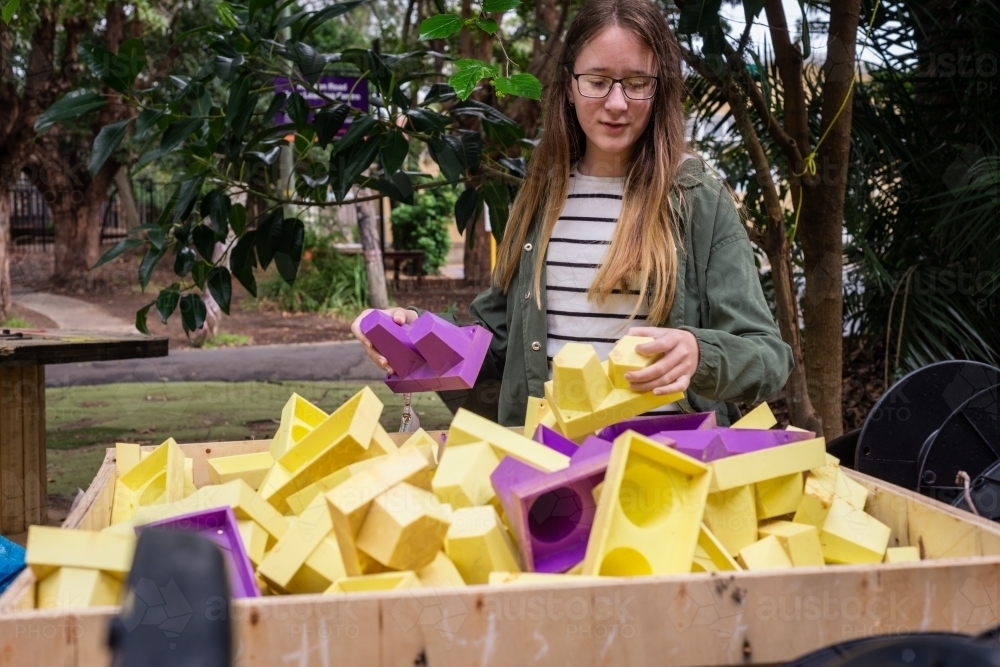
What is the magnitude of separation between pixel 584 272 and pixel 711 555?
95 cm

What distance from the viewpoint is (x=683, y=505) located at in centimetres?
114

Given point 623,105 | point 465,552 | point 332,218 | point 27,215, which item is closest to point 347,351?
point 332,218

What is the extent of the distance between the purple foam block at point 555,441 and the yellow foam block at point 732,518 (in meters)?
0.20

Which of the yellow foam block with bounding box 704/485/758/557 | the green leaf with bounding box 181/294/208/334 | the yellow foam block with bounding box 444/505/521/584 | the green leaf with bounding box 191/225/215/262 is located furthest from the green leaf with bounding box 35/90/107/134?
the yellow foam block with bounding box 704/485/758/557

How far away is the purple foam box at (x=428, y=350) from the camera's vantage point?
171 centimetres

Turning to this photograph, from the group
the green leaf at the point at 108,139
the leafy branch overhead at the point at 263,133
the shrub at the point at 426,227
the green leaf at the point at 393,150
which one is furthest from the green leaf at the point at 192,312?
the shrub at the point at 426,227

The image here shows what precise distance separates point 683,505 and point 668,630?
17cm

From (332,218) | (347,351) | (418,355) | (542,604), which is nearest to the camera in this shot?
(542,604)

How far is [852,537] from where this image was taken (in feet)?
4.13

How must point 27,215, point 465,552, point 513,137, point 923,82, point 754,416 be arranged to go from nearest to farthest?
point 465,552 → point 754,416 → point 513,137 → point 923,82 → point 27,215

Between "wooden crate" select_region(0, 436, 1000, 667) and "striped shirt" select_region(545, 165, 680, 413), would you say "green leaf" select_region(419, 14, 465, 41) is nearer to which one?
"striped shirt" select_region(545, 165, 680, 413)

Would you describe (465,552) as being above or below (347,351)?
above

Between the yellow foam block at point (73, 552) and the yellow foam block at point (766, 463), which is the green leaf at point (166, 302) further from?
the yellow foam block at point (766, 463)

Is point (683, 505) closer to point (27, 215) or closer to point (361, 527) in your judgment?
point (361, 527)
